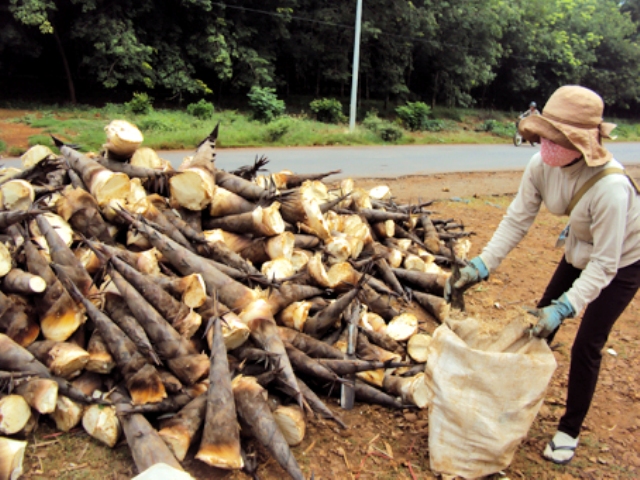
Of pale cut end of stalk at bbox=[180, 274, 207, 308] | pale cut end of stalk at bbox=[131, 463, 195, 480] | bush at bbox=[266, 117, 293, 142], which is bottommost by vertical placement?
bush at bbox=[266, 117, 293, 142]

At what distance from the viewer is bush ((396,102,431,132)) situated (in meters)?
21.6

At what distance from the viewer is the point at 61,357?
2.78 metres

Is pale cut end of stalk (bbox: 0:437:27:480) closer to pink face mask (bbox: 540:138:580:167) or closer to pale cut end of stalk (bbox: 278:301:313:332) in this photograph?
pale cut end of stalk (bbox: 278:301:313:332)

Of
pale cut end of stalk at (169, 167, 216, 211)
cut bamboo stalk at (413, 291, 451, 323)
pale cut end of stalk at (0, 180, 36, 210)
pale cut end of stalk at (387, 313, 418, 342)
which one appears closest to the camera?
pale cut end of stalk at (0, 180, 36, 210)

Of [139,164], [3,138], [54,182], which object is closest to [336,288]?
[139,164]

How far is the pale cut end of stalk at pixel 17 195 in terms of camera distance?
3.72 meters

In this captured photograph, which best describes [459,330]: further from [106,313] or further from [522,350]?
[106,313]

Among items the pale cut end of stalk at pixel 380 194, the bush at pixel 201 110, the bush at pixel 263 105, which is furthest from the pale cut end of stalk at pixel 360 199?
the bush at pixel 263 105

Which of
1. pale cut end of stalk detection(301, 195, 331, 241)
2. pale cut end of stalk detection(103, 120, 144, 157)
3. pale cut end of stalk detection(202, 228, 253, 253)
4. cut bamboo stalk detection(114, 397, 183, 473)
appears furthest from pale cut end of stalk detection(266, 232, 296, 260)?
cut bamboo stalk detection(114, 397, 183, 473)

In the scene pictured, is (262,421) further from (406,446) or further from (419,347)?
(419,347)

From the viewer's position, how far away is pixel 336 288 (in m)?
3.89

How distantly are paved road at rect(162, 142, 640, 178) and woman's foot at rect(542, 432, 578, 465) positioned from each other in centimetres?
795

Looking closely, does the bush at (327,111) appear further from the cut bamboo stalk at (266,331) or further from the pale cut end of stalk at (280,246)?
the cut bamboo stalk at (266,331)

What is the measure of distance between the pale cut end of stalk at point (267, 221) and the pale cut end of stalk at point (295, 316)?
696 millimetres
